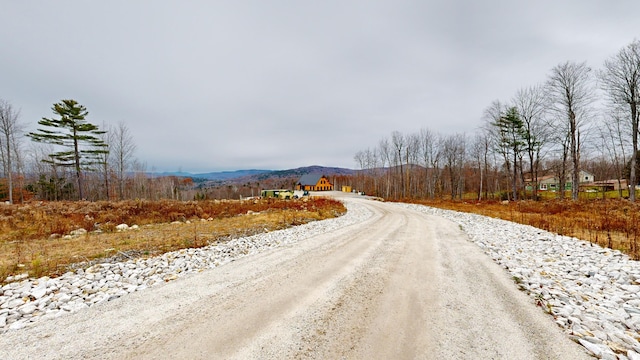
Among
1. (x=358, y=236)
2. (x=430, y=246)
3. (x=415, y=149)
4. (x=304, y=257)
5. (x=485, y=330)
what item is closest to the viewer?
(x=485, y=330)

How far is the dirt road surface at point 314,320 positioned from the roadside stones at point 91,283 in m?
0.45

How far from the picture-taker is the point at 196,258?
22.3ft

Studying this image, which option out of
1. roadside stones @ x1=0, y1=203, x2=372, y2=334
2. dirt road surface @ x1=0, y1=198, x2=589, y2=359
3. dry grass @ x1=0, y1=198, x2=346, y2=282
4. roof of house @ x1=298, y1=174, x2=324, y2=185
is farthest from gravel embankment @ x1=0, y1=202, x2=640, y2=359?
roof of house @ x1=298, y1=174, x2=324, y2=185

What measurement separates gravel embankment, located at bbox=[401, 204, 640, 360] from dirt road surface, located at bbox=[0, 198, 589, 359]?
298 mm

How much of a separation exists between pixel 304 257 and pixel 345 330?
3.56 metres

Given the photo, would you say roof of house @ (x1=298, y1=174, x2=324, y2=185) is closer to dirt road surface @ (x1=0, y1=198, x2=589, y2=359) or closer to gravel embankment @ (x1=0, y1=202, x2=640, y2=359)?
gravel embankment @ (x1=0, y1=202, x2=640, y2=359)

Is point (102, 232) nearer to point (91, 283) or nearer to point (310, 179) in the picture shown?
point (91, 283)

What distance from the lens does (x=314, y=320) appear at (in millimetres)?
3574

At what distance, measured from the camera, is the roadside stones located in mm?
3930

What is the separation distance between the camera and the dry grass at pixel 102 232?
6729 millimetres

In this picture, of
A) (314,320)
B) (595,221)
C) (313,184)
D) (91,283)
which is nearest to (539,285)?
(314,320)

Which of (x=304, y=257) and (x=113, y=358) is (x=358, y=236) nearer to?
(x=304, y=257)

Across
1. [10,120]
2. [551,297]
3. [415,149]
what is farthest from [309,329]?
[415,149]

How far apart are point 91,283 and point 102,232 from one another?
8062 millimetres
